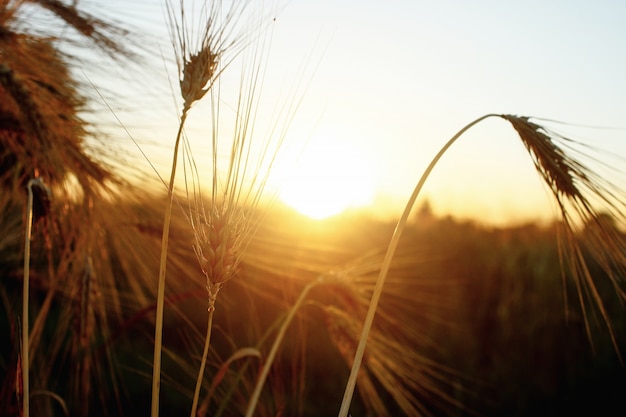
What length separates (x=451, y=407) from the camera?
3.31 meters

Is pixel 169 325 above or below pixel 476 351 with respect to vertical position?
below

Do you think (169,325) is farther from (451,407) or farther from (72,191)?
(72,191)

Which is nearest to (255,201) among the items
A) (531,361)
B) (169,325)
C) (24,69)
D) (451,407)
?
(24,69)

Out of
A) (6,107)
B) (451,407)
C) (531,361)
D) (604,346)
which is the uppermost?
(6,107)

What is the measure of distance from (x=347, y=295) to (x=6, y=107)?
0.75m

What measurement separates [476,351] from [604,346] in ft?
2.33

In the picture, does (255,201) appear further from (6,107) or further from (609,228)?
(6,107)

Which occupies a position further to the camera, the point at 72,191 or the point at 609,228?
the point at 72,191

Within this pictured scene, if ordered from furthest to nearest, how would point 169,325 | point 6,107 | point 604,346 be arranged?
point 169,325
point 604,346
point 6,107

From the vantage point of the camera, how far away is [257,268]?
4.55 feet

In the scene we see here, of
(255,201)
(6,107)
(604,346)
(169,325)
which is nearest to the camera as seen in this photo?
(255,201)

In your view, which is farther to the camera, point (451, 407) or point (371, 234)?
point (371, 234)

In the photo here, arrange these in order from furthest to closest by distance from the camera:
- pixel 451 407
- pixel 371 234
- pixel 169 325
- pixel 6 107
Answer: pixel 169 325, pixel 371 234, pixel 451 407, pixel 6 107

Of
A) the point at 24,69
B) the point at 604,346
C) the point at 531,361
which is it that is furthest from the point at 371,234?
the point at 24,69
